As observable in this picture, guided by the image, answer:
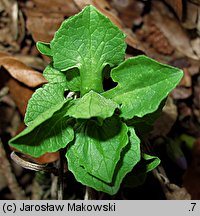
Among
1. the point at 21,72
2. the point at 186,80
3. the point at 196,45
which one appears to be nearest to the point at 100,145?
the point at 21,72

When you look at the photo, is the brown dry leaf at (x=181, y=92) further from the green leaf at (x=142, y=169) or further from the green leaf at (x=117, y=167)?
the green leaf at (x=117, y=167)

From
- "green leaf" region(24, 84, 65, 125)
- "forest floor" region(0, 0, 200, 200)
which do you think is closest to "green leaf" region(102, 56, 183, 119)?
"green leaf" region(24, 84, 65, 125)

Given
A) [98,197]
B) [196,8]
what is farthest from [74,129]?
[196,8]

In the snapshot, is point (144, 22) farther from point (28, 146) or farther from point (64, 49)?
point (28, 146)

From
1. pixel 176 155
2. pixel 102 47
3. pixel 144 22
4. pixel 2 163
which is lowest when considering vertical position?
pixel 176 155

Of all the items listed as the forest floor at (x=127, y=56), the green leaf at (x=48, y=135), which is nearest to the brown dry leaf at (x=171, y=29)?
the forest floor at (x=127, y=56)

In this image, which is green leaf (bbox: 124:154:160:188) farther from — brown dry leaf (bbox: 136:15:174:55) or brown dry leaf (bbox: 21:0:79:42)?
brown dry leaf (bbox: 136:15:174:55)
